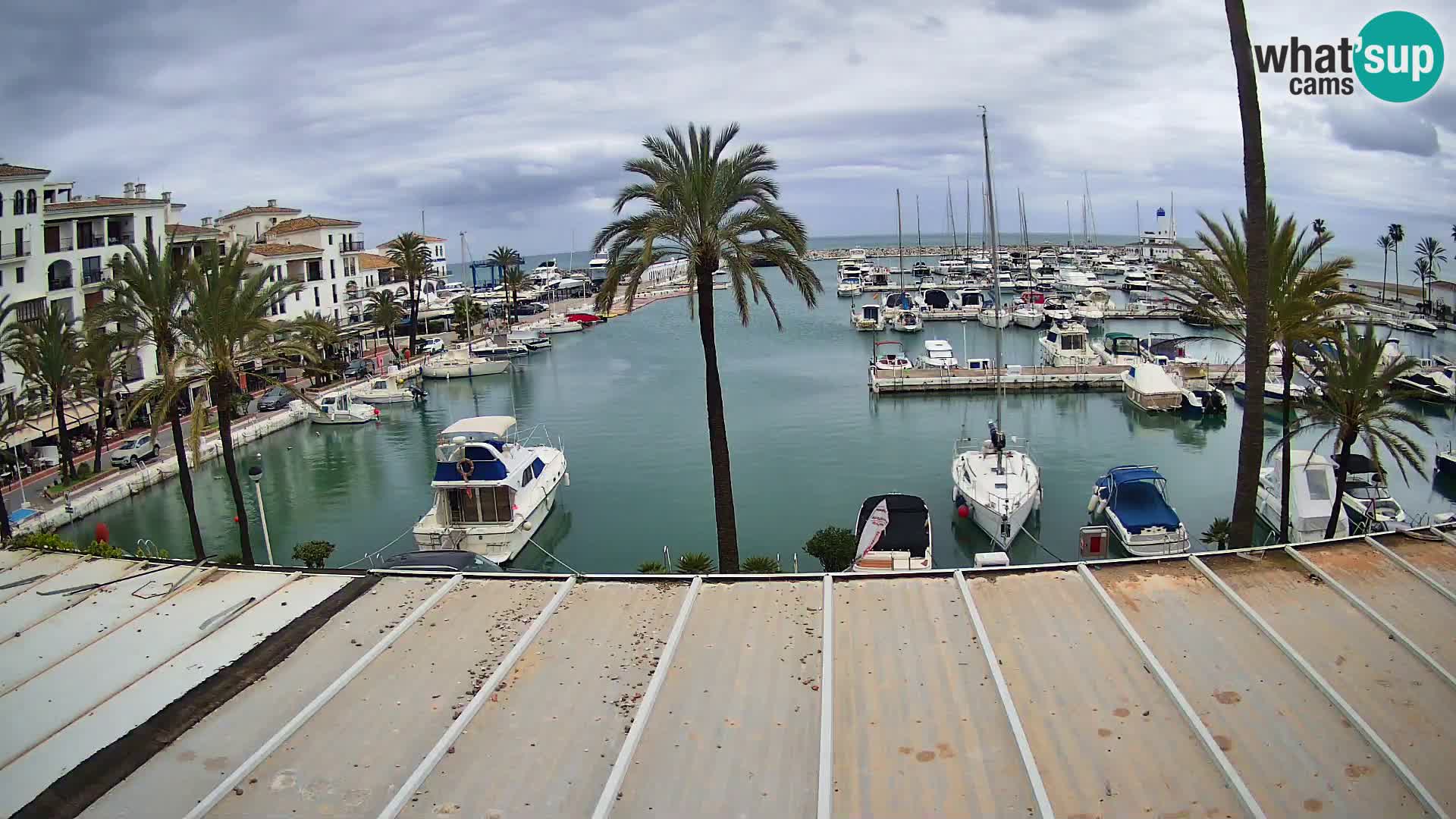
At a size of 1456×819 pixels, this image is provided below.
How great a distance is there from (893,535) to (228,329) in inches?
645

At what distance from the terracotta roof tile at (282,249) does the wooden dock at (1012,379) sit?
39.0 m

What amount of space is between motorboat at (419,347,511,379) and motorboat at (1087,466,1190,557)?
150 ft

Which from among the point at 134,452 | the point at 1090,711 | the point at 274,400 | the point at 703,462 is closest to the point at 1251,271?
the point at 1090,711

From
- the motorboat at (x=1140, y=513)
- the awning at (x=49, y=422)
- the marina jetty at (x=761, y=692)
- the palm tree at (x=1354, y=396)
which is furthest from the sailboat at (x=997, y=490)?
the awning at (x=49, y=422)

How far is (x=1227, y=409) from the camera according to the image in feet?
151

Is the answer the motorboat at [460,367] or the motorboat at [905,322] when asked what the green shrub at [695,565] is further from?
the motorboat at [905,322]

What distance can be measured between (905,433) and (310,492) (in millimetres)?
25330

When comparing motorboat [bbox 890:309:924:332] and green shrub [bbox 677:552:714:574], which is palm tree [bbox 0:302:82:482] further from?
motorboat [bbox 890:309:924:332]

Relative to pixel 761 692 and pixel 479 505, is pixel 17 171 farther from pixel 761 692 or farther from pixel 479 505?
pixel 761 692

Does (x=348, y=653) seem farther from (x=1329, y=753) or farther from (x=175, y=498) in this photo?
(x=175, y=498)

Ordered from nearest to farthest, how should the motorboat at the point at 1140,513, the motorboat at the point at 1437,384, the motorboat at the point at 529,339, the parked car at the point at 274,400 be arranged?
1. the motorboat at the point at 1140,513
2. the motorboat at the point at 1437,384
3. the parked car at the point at 274,400
4. the motorboat at the point at 529,339

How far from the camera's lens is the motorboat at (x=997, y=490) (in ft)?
85.1

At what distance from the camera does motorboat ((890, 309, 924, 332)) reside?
79.6 metres

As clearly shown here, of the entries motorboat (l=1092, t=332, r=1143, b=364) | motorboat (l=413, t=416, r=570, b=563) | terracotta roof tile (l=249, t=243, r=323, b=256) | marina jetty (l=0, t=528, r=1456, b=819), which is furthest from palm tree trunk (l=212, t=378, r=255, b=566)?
motorboat (l=1092, t=332, r=1143, b=364)
